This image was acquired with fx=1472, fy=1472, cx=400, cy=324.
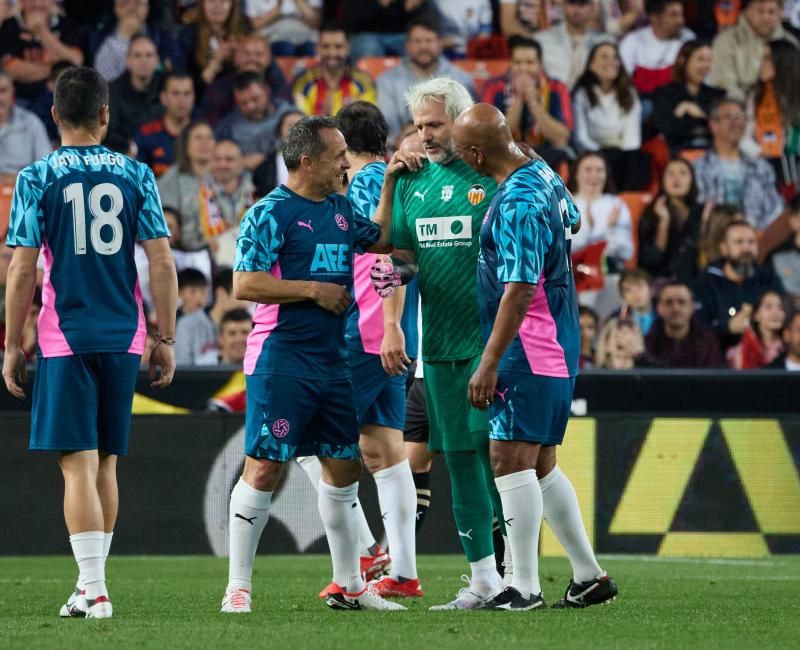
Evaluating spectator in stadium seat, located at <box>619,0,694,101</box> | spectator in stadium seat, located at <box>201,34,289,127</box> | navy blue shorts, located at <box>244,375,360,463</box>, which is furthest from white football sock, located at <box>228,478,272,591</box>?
spectator in stadium seat, located at <box>619,0,694,101</box>

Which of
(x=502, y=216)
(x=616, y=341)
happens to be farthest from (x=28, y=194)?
(x=616, y=341)

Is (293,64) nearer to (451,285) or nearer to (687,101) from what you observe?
(687,101)

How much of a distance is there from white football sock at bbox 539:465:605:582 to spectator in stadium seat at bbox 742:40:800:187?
9653 mm

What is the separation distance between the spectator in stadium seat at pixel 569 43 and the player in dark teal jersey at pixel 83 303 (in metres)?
9.34

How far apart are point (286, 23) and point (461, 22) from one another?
5.99 ft

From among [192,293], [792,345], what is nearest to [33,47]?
[192,293]

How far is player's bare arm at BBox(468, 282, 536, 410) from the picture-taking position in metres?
5.84

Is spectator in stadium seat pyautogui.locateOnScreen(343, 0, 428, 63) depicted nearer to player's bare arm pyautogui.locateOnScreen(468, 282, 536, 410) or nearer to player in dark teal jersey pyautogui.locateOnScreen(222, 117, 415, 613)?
player in dark teal jersey pyautogui.locateOnScreen(222, 117, 415, 613)

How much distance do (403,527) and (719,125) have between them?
8.82 m

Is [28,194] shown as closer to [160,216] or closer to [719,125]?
[160,216]

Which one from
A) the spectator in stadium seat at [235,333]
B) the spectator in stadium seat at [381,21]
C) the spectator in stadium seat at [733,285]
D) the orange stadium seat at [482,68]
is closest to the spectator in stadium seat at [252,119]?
the spectator in stadium seat at [381,21]

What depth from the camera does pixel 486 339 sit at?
625cm

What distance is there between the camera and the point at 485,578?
21.5 feet

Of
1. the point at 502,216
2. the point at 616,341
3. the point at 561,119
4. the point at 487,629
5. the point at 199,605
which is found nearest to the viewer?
the point at 487,629
